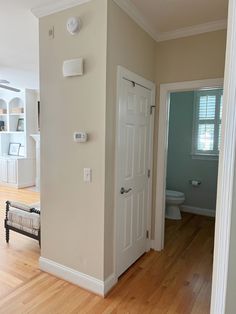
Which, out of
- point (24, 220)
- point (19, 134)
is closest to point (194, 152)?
point (24, 220)

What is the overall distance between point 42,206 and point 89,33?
1.80 m

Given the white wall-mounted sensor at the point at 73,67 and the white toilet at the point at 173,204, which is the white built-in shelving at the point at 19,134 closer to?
the white toilet at the point at 173,204

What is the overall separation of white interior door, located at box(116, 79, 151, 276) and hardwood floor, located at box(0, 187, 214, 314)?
0.25 m

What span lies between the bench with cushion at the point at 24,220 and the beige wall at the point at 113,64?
1100 millimetres

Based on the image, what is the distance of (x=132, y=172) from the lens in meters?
2.55

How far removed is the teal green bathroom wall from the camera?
4309 mm

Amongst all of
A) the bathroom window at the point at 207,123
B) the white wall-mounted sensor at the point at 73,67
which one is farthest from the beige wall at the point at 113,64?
the bathroom window at the point at 207,123

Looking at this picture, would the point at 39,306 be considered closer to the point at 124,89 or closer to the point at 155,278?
the point at 155,278

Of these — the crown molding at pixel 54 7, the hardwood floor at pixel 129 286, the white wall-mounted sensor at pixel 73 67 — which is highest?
the crown molding at pixel 54 7

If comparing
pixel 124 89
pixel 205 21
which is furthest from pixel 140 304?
pixel 205 21


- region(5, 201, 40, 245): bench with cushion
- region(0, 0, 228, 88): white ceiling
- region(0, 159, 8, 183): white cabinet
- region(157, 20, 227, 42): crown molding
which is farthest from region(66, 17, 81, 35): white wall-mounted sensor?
region(0, 159, 8, 183): white cabinet

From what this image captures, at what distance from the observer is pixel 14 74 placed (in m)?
4.79

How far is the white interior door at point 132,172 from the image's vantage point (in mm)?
2320

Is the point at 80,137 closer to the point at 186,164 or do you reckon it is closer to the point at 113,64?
the point at 113,64
